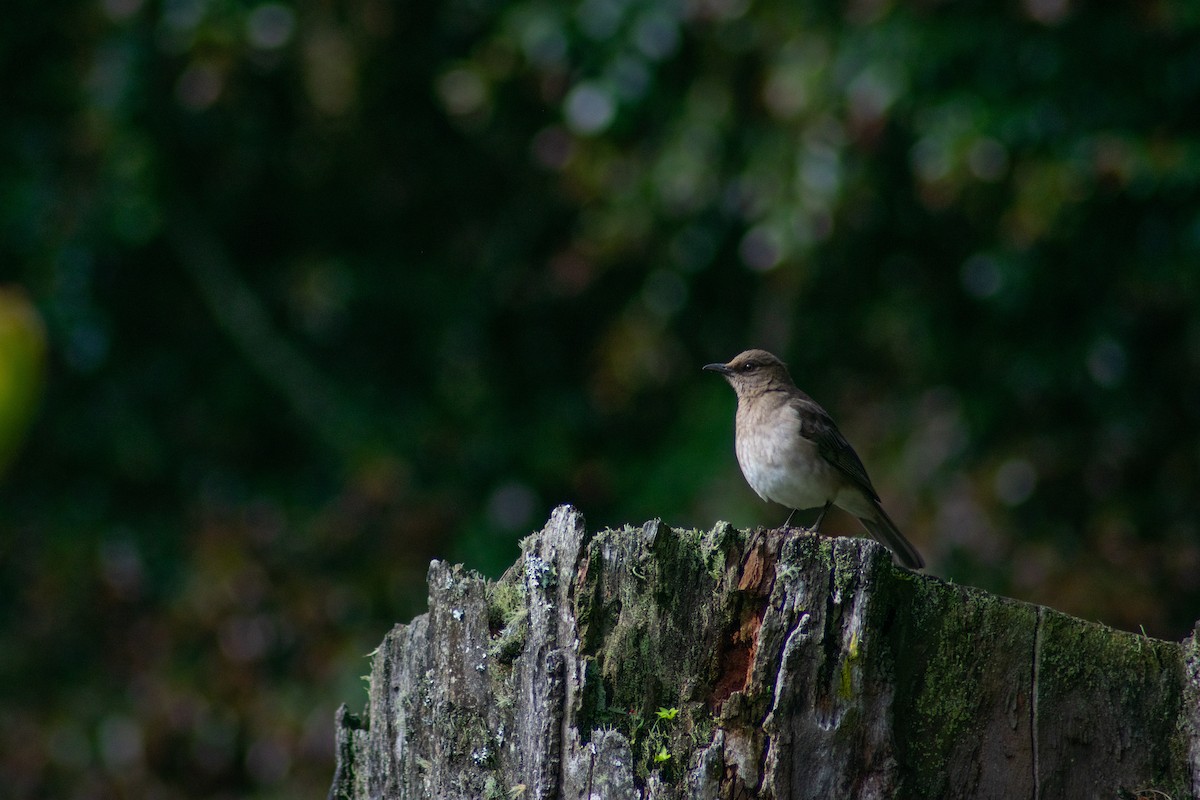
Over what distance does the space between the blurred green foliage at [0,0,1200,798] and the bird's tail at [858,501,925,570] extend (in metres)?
1.70

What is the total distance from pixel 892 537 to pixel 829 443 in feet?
2.10

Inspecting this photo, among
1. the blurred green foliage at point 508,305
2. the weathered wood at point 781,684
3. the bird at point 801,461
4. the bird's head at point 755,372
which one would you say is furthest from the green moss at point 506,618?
the blurred green foliage at point 508,305

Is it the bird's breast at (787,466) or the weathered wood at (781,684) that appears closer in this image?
the weathered wood at (781,684)

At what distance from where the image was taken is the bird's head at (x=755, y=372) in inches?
280

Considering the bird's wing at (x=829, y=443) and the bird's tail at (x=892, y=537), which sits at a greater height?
the bird's wing at (x=829, y=443)

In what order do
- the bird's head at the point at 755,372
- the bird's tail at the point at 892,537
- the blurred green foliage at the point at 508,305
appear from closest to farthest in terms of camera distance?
the bird's tail at the point at 892,537 → the bird's head at the point at 755,372 → the blurred green foliage at the point at 508,305

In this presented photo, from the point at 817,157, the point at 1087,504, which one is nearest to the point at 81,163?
the point at 817,157

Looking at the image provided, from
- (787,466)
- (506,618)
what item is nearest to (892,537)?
(787,466)

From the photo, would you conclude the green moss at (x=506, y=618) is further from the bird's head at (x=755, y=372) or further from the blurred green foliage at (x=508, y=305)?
the blurred green foliage at (x=508, y=305)

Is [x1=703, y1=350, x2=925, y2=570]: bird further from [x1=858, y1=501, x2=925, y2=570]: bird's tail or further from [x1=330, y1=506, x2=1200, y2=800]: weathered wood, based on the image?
[x1=330, y1=506, x2=1200, y2=800]: weathered wood

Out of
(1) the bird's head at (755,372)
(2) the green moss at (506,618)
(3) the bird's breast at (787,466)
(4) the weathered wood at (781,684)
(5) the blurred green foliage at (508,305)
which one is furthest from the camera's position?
(5) the blurred green foliage at (508,305)

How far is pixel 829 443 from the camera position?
22.0 ft

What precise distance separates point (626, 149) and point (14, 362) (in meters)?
7.36

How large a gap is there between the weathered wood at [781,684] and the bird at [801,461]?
284cm
